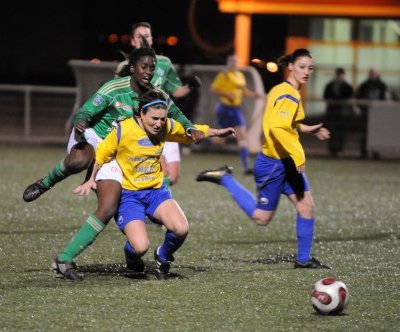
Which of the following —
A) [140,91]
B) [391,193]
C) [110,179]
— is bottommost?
[391,193]

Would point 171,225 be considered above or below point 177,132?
below

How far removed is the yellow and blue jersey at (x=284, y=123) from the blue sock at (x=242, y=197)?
0.47 m


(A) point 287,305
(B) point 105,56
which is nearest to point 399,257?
(A) point 287,305

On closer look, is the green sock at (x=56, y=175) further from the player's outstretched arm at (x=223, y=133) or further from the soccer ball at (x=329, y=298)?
the soccer ball at (x=329, y=298)

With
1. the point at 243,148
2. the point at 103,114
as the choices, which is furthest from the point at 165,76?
the point at 243,148

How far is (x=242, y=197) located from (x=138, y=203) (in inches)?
48.7

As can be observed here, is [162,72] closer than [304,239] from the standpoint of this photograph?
No

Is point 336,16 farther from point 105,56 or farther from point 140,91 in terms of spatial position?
point 140,91

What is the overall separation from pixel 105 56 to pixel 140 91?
937 inches

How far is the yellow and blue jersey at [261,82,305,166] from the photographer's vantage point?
7496mm

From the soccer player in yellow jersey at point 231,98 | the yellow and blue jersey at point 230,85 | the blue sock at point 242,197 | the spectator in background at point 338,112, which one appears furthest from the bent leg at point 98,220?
the spectator in background at point 338,112

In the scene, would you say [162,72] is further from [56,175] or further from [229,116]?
[229,116]

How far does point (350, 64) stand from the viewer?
26.8 metres

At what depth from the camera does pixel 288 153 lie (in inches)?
300
